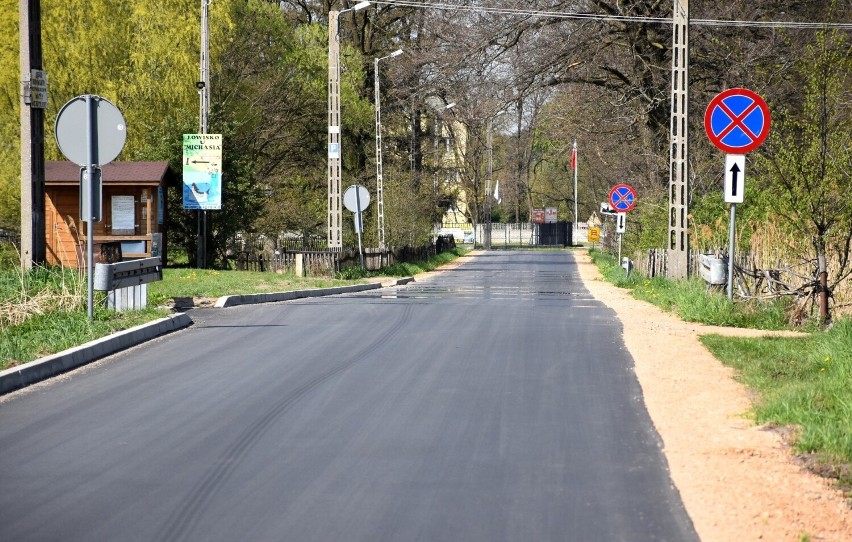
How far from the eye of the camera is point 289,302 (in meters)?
22.0

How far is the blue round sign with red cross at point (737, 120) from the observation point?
658 inches

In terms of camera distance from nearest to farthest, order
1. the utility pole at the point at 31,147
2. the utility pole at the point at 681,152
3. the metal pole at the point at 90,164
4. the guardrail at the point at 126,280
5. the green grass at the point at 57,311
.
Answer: the green grass at the point at 57,311, the metal pole at the point at 90,164, the guardrail at the point at 126,280, the utility pole at the point at 31,147, the utility pole at the point at 681,152

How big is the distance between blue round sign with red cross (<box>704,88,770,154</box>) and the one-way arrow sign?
0.25 metres

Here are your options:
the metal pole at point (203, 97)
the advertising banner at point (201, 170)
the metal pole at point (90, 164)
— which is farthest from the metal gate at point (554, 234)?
the metal pole at point (90, 164)

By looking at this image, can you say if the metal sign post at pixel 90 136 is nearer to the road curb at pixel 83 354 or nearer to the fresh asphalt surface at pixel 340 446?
the road curb at pixel 83 354

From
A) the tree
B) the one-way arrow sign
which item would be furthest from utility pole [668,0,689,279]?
the one-way arrow sign

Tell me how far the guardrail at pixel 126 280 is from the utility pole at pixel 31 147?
3.09m

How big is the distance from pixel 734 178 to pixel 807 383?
6.94 m

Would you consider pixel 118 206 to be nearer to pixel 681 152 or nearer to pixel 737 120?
pixel 681 152

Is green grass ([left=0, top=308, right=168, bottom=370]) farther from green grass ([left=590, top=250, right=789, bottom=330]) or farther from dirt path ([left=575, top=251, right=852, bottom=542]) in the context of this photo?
green grass ([left=590, top=250, right=789, bottom=330])

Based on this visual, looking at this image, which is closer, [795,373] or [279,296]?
[795,373]

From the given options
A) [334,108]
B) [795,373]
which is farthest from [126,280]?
[334,108]

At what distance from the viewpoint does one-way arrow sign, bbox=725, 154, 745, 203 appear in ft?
55.7

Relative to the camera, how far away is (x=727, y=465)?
769cm
